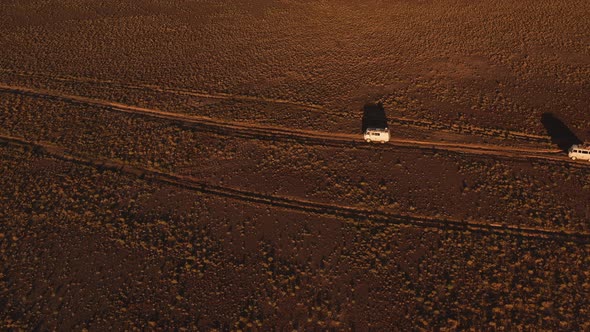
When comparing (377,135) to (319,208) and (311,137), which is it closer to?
(311,137)

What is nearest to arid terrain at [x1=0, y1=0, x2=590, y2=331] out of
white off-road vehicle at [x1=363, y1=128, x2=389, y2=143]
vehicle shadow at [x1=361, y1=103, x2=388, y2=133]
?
vehicle shadow at [x1=361, y1=103, x2=388, y2=133]

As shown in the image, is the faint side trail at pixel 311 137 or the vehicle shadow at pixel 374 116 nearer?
the faint side trail at pixel 311 137

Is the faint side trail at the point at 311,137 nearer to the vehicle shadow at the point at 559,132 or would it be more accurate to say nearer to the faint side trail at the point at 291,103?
the vehicle shadow at the point at 559,132

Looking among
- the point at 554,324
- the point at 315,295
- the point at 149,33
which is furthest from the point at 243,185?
the point at 149,33

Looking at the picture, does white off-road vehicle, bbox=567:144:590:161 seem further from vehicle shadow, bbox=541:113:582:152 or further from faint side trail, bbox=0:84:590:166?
vehicle shadow, bbox=541:113:582:152

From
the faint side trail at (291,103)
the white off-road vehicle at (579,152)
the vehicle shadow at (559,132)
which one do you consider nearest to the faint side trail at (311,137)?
the white off-road vehicle at (579,152)

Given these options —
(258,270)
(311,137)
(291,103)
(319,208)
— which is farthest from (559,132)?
(258,270)
